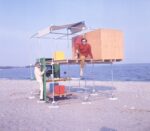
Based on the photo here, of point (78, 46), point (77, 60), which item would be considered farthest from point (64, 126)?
point (78, 46)

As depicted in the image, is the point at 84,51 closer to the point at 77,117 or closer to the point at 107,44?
the point at 107,44

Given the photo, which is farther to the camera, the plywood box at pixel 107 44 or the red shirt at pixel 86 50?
the red shirt at pixel 86 50

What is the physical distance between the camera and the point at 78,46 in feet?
43.8

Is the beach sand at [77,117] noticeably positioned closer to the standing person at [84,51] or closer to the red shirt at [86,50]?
the standing person at [84,51]

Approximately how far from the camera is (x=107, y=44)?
12789 mm

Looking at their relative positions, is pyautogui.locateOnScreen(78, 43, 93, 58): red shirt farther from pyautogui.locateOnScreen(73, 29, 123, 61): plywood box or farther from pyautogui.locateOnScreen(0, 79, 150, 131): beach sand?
pyautogui.locateOnScreen(0, 79, 150, 131): beach sand

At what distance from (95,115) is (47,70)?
500 centimetres

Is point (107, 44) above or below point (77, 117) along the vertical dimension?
above

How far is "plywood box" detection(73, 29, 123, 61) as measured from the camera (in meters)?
12.7

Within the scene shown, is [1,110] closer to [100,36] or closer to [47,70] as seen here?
[47,70]

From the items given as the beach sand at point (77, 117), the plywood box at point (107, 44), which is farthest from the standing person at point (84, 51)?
the beach sand at point (77, 117)

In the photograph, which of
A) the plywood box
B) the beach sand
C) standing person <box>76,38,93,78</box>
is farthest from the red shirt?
the beach sand

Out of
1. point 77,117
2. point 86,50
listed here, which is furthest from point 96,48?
point 77,117

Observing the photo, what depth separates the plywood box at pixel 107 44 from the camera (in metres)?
12.7
